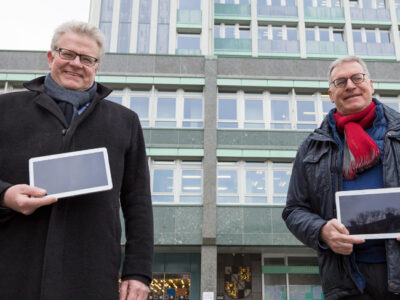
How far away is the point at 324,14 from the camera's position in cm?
2873

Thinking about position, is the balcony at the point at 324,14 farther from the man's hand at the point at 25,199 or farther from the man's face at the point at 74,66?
the man's hand at the point at 25,199

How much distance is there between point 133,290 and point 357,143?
154 centimetres

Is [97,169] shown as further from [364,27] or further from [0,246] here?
[364,27]

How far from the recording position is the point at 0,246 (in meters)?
2.05

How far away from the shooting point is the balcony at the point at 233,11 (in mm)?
28153

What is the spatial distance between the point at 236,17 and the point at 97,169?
27727 mm

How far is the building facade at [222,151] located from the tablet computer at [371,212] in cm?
1439

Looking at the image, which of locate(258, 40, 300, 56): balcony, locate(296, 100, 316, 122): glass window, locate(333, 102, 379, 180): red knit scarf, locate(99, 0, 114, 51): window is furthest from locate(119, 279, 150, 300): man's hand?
locate(258, 40, 300, 56): balcony

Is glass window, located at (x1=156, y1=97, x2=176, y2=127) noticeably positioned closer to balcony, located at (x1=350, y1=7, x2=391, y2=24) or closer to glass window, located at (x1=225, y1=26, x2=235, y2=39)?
glass window, located at (x1=225, y1=26, x2=235, y2=39)

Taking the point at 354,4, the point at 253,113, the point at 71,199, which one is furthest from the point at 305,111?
the point at 71,199

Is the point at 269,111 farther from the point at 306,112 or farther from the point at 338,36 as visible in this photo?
the point at 338,36

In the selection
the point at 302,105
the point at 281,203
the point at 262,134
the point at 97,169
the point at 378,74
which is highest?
the point at 378,74

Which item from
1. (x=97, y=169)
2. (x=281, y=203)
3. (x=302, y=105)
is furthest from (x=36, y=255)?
(x=302, y=105)

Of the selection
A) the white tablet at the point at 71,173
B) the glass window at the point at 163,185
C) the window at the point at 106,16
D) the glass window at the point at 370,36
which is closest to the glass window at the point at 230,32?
the window at the point at 106,16
